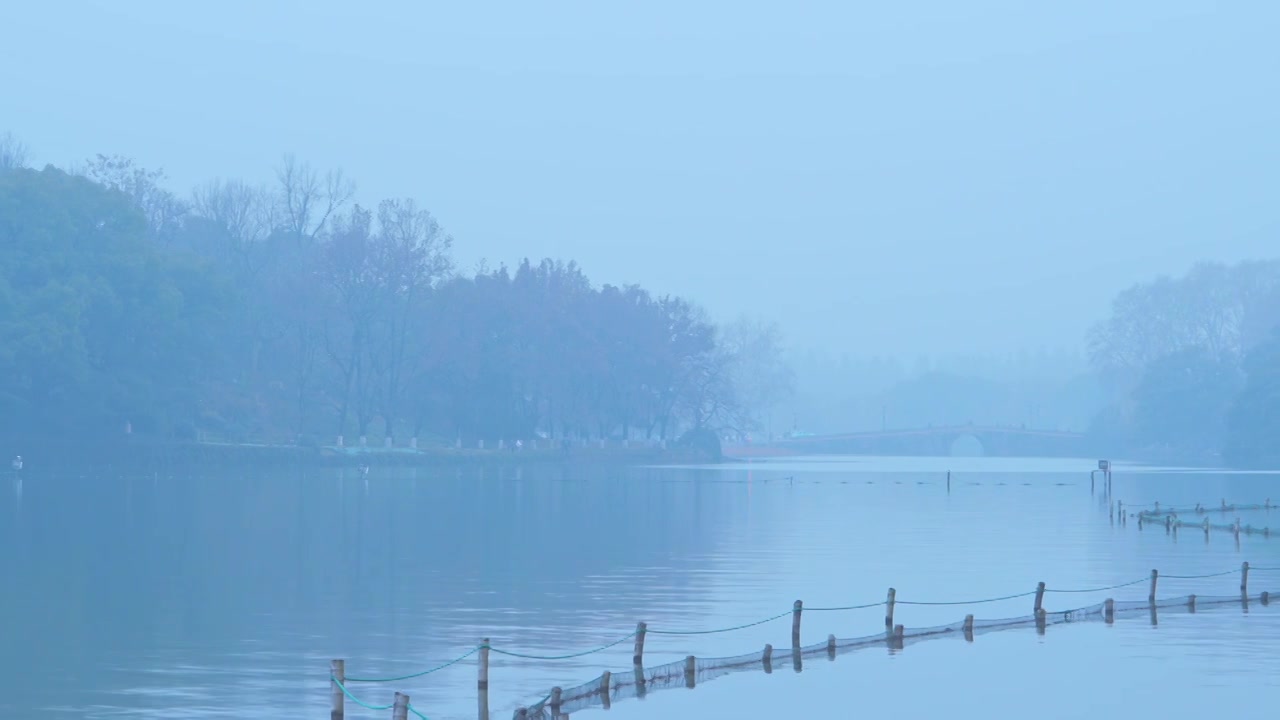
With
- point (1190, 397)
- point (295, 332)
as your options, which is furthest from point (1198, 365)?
point (295, 332)

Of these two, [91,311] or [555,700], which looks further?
[91,311]

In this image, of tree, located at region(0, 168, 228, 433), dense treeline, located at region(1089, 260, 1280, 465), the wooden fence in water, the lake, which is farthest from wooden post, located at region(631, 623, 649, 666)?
dense treeline, located at region(1089, 260, 1280, 465)

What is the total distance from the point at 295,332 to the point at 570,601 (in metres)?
87.4

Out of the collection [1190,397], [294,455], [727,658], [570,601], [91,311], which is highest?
[91,311]

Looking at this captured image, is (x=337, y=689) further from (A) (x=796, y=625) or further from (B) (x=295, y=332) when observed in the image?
(B) (x=295, y=332)

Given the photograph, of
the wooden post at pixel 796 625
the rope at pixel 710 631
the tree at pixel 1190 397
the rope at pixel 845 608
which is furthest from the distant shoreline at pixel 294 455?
the wooden post at pixel 796 625

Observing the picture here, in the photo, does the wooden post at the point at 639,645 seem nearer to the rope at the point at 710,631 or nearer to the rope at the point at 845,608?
the rope at the point at 710,631

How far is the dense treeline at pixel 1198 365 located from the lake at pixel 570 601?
61.0 m

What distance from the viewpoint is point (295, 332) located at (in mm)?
122000

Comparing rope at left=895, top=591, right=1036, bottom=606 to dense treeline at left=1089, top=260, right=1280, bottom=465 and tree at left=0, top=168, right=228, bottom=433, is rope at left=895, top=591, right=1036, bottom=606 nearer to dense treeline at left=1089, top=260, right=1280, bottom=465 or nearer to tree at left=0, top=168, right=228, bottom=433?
tree at left=0, top=168, right=228, bottom=433

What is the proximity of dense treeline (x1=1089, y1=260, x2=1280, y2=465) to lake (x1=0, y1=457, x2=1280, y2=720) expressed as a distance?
60960 mm

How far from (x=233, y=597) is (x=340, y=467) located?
71692mm

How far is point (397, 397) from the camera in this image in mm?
124375

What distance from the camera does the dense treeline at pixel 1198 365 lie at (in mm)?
132125
